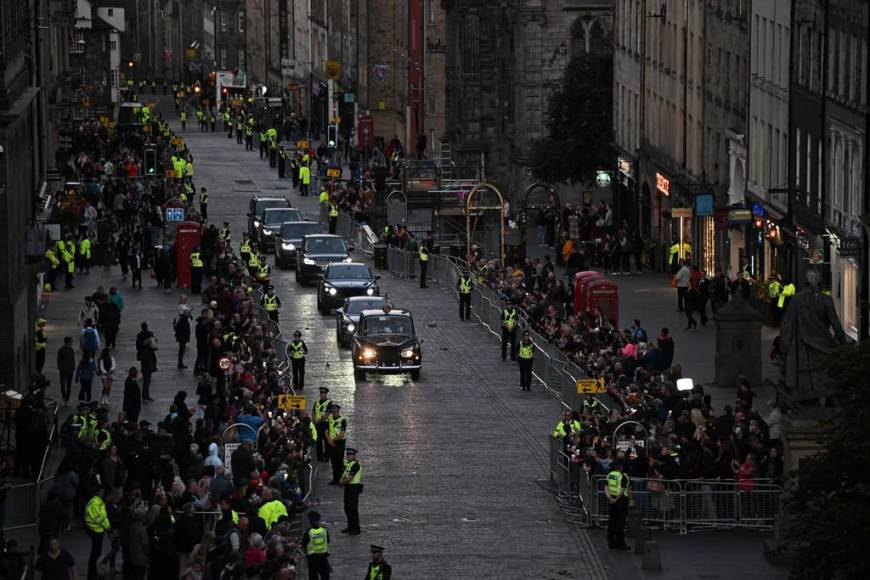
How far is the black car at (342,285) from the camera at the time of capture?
6875cm

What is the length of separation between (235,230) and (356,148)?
98.3ft

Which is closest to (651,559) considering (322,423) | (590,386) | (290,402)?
(322,423)

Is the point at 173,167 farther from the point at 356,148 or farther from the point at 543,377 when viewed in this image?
the point at 543,377

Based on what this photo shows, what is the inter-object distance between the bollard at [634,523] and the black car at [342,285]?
2881cm

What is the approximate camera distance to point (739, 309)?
5500cm

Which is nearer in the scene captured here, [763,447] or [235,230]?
[763,447]

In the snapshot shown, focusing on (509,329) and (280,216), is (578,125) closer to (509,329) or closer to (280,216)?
(280,216)

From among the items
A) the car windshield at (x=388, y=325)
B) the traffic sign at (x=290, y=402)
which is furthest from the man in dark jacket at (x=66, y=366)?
the traffic sign at (x=290, y=402)

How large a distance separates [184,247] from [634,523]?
36.1 meters

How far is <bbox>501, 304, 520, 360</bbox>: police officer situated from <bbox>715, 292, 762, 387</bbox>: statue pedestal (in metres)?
5.71

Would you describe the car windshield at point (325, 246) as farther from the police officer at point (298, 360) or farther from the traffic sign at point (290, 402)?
the traffic sign at point (290, 402)

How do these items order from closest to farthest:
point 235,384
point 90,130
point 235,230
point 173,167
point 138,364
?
point 235,384, point 138,364, point 235,230, point 173,167, point 90,130

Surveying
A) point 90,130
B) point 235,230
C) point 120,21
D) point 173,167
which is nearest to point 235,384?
point 235,230

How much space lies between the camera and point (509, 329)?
59.7 metres
